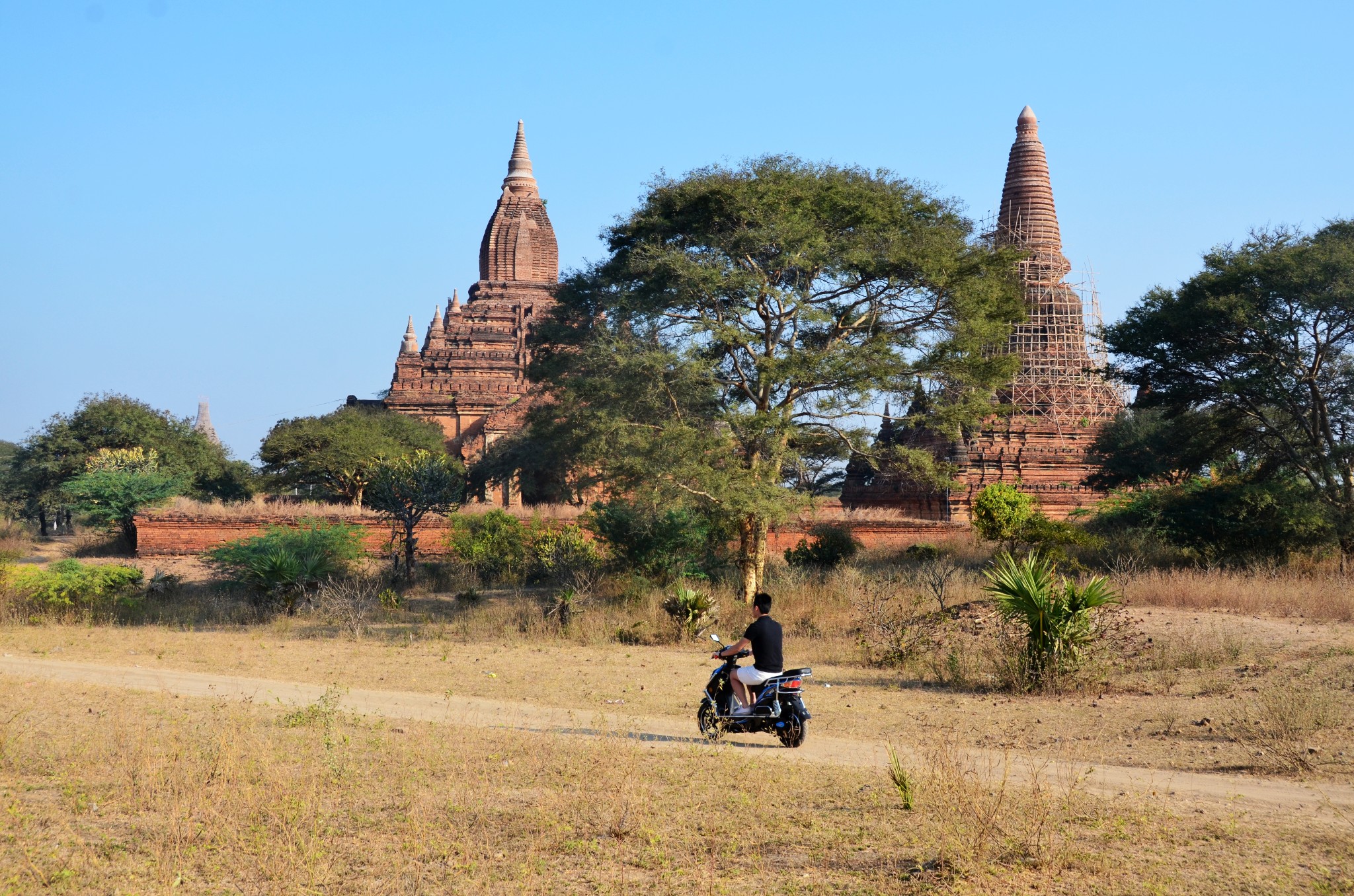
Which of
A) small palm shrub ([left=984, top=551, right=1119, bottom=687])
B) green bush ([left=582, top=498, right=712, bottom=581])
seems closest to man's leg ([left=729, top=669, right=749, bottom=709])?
small palm shrub ([left=984, top=551, right=1119, bottom=687])

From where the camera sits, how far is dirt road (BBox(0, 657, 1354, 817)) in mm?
6102

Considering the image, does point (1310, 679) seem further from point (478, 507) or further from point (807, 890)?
point (478, 507)

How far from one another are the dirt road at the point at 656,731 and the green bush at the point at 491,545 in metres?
9.50

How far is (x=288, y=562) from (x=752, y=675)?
1195cm

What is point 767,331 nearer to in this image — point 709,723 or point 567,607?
point 567,607

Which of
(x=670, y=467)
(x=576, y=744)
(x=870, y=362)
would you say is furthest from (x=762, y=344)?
(x=576, y=744)

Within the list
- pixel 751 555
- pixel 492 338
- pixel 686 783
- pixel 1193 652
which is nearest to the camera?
pixel 686 783

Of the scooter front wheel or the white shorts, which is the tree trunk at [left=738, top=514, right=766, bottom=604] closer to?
the scooter front wheel

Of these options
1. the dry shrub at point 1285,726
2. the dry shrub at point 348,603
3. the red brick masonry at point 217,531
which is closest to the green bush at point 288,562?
the dry shrub at point 348,603

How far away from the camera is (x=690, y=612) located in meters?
14.1

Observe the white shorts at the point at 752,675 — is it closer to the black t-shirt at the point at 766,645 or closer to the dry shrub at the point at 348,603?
the black t-shirt at the point at 766,645

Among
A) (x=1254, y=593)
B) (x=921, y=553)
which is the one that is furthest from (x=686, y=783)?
(x=921, y=553)

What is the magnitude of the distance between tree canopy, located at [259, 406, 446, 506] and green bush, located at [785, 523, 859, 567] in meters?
15.9

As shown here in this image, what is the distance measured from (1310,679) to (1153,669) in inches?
57.3
